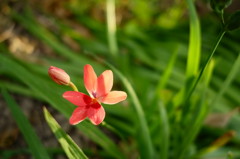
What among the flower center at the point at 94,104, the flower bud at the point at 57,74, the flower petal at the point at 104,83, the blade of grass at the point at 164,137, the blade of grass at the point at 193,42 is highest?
the flower bud at the point at 57,74

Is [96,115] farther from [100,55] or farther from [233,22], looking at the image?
[100,55]

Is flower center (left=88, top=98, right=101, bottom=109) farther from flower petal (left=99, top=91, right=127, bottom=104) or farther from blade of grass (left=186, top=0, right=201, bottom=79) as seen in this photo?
blade of grass (left=186, top=0, right=201, bottom=79)

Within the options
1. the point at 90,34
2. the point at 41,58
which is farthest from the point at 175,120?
the point at 90,34

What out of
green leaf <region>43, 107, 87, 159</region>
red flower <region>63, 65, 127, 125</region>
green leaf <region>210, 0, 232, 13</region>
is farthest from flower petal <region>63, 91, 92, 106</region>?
green leaf <region>210, 0, 232, 13</region>

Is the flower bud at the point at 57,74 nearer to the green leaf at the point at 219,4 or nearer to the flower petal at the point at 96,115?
the flower petal at the point at 96,115

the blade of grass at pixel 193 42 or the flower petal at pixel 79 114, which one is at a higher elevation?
the flower petal at pixel 79 114

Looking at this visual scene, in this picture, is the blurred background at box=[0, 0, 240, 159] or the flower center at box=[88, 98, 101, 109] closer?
the flower center at box=[88, 98, 101, 109]

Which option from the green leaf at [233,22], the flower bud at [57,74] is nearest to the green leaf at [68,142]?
the flower bud at [57,74]
